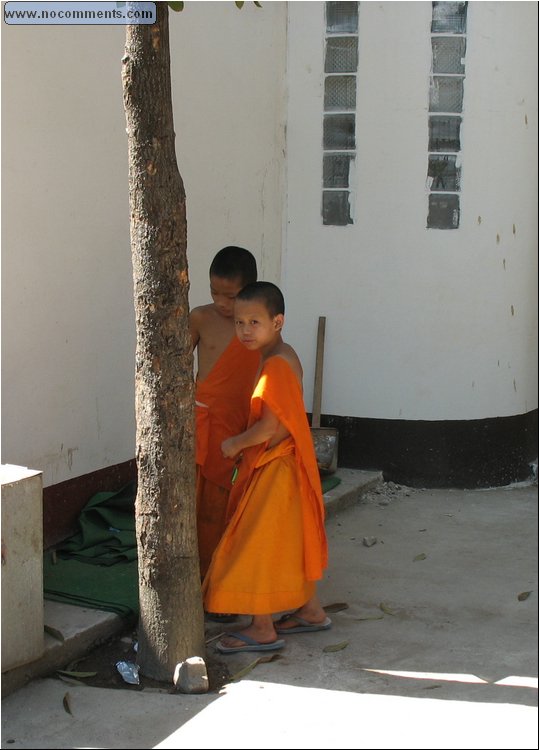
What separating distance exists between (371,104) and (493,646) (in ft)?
12.1

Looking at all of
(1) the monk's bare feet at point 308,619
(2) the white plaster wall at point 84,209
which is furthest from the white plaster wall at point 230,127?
(1) the monk's bare feet at point 308,619

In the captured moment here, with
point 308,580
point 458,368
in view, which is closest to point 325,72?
point 458,368

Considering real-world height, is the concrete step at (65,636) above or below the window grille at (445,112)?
below

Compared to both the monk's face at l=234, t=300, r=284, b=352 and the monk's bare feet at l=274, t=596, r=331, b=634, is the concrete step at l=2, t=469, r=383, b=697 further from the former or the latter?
the monk's face at l=234, t=300, r=284, b=352

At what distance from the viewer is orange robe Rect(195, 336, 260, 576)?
4457 mm

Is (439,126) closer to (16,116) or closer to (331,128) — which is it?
(331,128)

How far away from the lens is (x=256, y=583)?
4.03 meters

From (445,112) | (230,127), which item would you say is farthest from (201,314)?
(445,112)

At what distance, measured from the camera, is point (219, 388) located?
4.47m

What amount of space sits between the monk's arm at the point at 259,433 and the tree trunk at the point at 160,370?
0.37m

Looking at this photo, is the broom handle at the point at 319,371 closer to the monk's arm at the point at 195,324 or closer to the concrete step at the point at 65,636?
→ the monk's arm at the point at 195,324

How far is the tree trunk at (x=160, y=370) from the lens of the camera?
11.4 feet

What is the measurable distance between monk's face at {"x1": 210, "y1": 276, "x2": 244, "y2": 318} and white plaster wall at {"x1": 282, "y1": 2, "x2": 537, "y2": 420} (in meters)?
2.30

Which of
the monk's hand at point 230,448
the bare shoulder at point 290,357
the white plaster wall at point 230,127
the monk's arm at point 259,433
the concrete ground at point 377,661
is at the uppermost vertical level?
the white plaster wall at point 230,127
